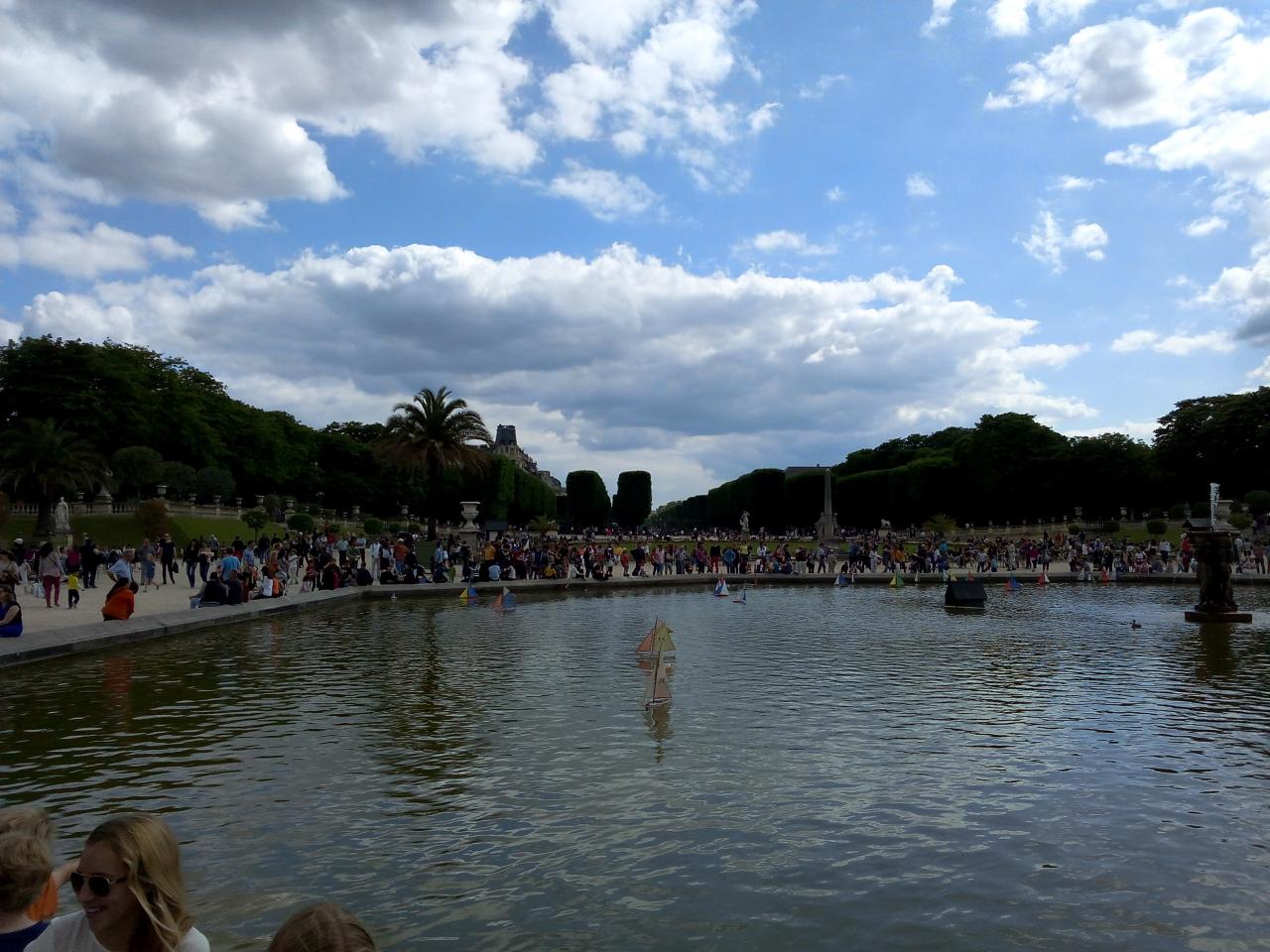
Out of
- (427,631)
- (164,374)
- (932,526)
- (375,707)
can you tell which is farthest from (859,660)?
(164,374)

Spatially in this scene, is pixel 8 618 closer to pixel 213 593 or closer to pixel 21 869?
pixel 213 593

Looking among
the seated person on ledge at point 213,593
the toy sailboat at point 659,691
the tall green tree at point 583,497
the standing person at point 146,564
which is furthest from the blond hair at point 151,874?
the tall green tree at point 583,497

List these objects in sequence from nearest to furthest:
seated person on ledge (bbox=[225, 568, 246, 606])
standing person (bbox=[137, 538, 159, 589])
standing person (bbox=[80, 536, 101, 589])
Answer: seated person on ledge (bbox=[225, 568, 246, 606]) → standing person (bbox=[80, 536, 101, 589]) → standing person (bbox=[137, 538, 159, 589])

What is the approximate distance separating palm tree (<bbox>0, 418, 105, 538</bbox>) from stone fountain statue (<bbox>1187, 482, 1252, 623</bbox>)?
47607 millimetres

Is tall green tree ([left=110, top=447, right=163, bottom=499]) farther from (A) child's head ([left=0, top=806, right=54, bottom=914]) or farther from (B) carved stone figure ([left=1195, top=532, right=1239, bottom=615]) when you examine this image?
(A) child's head ([left=0, top=806, right=54, bottom=914])

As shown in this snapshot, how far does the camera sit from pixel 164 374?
2734 inches

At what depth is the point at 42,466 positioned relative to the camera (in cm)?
4869

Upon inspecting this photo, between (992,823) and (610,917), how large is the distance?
3098 millimetres

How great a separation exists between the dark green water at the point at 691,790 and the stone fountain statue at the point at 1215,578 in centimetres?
683

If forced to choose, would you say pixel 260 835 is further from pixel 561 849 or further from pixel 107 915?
pixel 107 915

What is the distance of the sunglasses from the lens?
8.25 feet

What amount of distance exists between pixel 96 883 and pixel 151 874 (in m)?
0.14

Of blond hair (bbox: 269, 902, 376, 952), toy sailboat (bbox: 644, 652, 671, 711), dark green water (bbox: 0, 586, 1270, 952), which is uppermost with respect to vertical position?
blond hair (bbox: 269, 902, 376, 952)

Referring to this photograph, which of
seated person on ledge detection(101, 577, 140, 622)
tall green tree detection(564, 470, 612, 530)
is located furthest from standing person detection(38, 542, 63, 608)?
tall green tree detection(564, 470, 612, 530)
